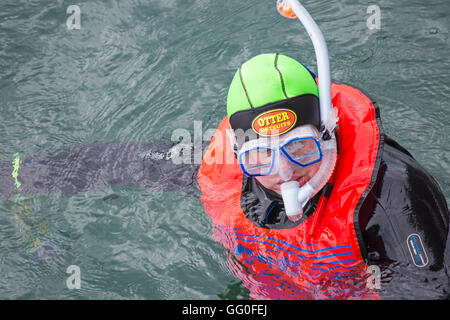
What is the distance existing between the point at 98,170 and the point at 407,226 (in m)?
2.79

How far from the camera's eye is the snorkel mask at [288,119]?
8.48 ft

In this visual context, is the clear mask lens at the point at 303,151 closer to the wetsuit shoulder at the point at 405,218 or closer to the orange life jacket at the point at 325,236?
the orange life jacket at the point at 325,236

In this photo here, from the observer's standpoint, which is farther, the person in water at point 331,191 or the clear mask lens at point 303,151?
the clear mask lens at point 303,151

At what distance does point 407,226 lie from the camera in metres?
2.44

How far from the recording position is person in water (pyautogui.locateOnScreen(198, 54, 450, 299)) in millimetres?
2482

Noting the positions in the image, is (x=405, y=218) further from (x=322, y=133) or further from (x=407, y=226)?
(x=322, y=133)

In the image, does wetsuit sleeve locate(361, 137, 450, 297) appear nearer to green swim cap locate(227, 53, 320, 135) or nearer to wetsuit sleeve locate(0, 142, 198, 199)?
green swim cap locate(227, 53, 320, 135)

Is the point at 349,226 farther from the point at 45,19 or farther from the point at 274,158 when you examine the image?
the point at 45,19

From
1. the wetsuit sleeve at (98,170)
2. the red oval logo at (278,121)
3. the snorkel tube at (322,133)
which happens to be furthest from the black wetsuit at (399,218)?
the wetsuit sleeve at (98,170)

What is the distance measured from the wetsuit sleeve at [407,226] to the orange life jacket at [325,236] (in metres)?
0.08

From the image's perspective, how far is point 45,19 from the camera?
578cm
